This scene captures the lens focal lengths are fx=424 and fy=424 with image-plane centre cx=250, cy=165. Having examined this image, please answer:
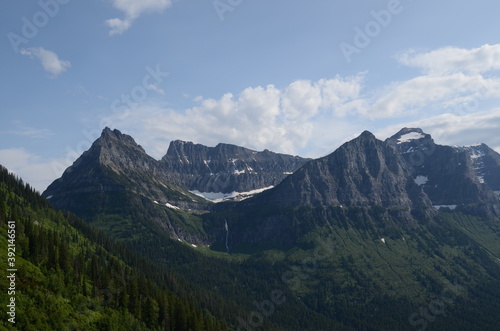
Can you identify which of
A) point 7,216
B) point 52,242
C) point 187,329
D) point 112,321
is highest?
point 7,216

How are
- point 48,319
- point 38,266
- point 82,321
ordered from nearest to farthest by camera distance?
1. point 48,319
2. point 82,321
3. point 38,266

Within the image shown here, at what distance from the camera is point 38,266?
138000mm

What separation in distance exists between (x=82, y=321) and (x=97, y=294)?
2551cm

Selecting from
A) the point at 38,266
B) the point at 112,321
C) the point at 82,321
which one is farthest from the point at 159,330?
the point at 38,266

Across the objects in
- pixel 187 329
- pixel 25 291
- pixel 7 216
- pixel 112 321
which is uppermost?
pixel 7 216

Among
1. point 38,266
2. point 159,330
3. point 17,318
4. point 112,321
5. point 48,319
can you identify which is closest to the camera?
point 17,318

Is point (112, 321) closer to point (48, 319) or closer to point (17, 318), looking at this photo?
point (48, 319)

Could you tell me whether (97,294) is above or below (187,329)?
above

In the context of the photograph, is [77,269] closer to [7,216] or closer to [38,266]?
[38,266]

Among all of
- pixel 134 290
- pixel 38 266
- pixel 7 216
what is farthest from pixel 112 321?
pixel 7 216

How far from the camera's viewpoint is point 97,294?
145250 mm

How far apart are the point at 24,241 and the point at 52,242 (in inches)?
545

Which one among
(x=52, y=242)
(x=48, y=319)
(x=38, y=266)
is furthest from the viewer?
(x=52, y=242)

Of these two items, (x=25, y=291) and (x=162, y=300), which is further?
(x=162, y=300)
